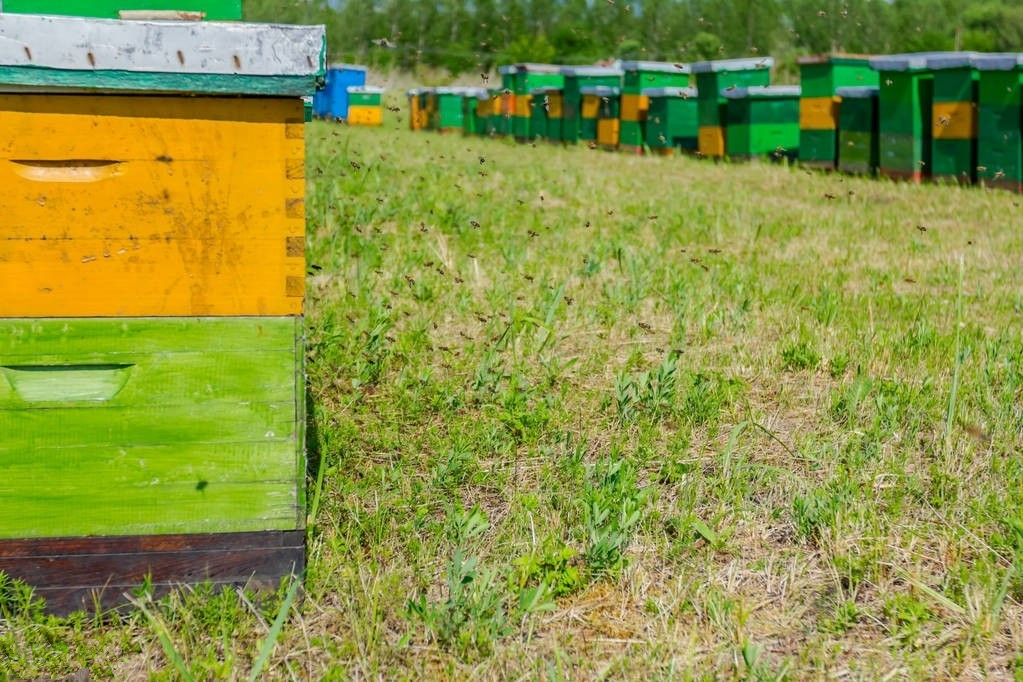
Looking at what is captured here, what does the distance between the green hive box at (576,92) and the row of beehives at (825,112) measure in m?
0.01

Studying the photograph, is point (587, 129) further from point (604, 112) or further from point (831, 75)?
point (831, 75)

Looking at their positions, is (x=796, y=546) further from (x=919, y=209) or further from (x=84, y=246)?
(x=919, y=209)

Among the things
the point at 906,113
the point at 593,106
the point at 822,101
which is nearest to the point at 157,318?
the point at 906,113

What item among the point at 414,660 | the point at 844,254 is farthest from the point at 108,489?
the point at 844,254

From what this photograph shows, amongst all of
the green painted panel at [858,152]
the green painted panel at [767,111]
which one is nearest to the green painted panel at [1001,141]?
the green painted panel at [858,152]

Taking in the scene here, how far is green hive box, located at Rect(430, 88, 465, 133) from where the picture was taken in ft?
61.5

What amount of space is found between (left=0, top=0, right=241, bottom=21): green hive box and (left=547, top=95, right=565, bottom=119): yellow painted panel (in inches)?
465

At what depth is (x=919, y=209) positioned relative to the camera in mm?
6652

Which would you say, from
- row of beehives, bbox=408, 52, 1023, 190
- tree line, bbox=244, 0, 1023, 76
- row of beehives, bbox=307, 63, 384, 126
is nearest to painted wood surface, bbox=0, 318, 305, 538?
row of beehives, bbox=408, 52, 1023, 190

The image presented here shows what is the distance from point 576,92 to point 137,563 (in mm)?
12222

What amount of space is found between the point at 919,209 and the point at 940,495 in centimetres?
469

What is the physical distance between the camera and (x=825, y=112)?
30.3ft

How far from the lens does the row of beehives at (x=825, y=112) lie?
24.6 feet

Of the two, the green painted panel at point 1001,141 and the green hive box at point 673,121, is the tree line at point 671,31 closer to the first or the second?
the green hive box at point 673,121
